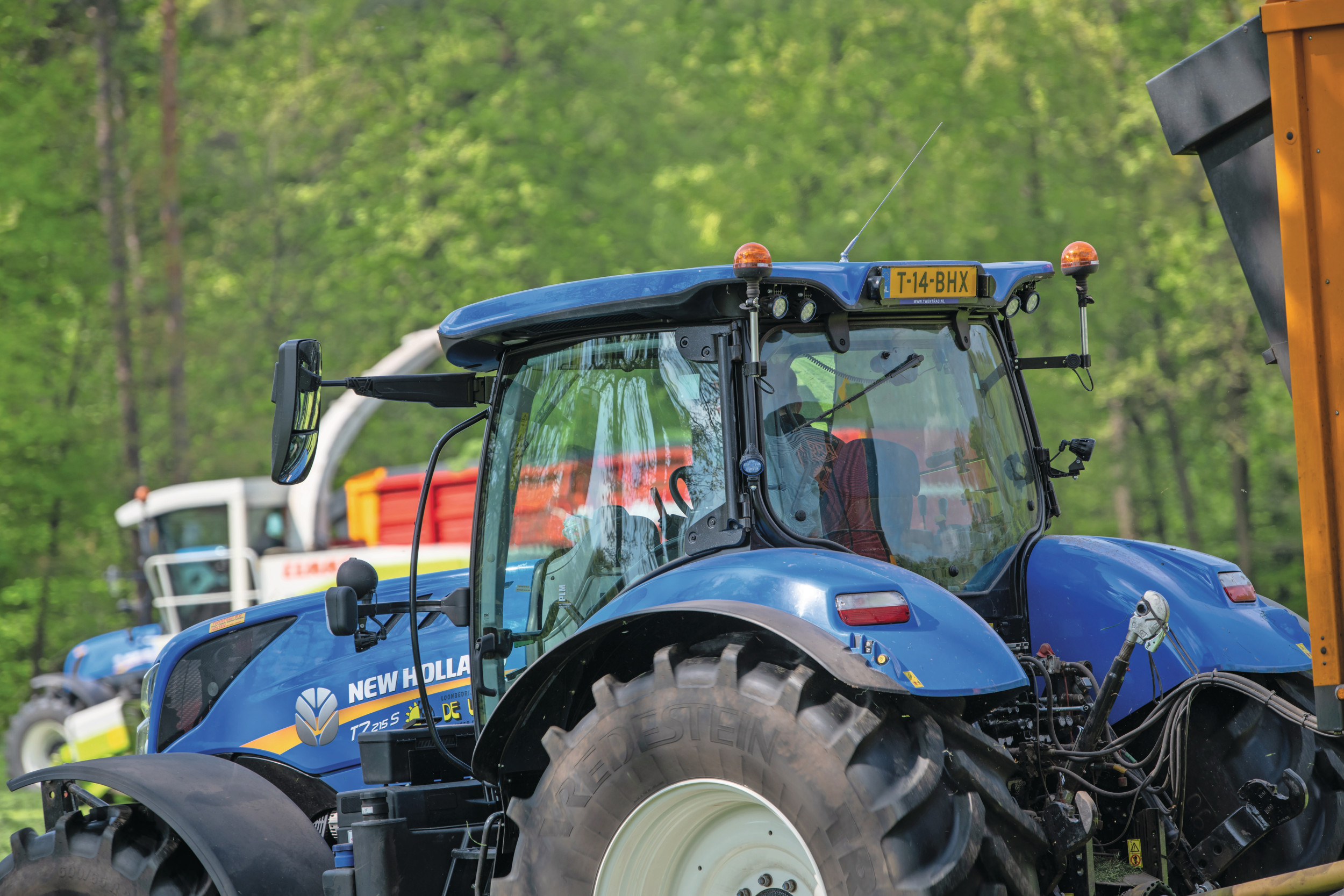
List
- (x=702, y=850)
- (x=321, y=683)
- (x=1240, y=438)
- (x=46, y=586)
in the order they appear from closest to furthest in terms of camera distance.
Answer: (x=702, y=850) → (x=321, y=683) → (x=1240, y=438) → (x=46, y=586)

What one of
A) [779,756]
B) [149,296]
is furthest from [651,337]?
[149,296]

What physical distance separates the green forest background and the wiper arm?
14.3 metres

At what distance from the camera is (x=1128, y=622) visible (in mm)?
4391

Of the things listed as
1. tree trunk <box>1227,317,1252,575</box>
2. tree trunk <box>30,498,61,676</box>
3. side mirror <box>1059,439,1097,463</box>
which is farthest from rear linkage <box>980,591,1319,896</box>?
tree trunk <box>30,498,61,676</box>

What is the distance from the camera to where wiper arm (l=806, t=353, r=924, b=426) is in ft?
13.3

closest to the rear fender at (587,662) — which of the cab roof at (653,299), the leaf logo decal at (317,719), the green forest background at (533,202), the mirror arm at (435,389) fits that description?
the cab roof at (653,299)

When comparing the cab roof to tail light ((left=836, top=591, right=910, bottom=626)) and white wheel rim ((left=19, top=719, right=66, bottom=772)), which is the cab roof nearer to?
tail light ((left=836, top=591, right=910, bottom=626))

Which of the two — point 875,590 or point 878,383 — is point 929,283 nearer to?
point 878,383

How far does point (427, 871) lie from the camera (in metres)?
4.43

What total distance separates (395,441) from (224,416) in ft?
9.93

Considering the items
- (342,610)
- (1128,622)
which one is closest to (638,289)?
(342,610)

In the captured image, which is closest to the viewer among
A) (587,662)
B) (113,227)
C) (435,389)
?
(587,662)

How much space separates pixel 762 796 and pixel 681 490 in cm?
107

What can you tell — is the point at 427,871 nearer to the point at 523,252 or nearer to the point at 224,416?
the point at 523,252
